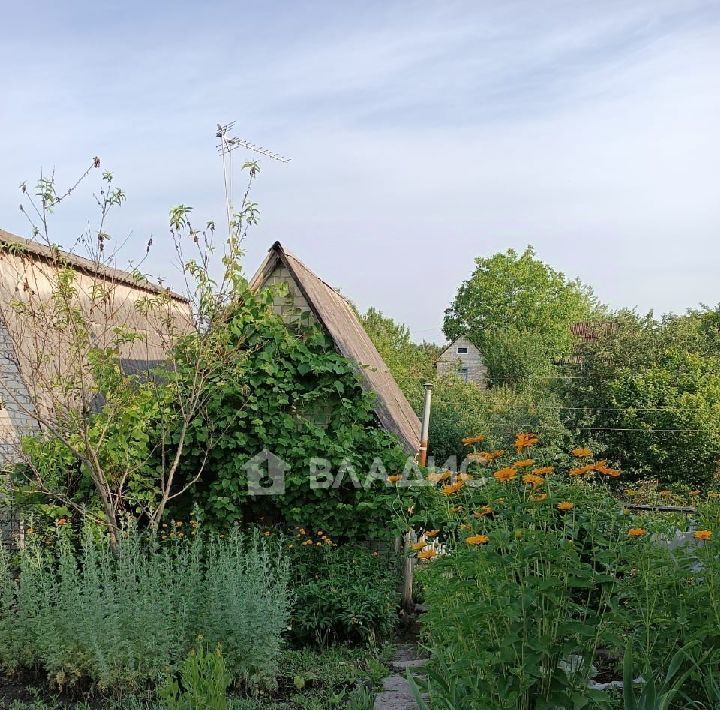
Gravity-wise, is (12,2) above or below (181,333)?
above

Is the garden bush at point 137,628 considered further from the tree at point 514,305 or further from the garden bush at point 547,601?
the tree at point 514,305

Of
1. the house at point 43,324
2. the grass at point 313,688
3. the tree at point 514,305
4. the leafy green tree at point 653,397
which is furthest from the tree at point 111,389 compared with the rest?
the tree at point 514,305

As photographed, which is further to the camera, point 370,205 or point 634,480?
point 634,480

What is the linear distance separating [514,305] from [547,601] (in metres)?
38.1

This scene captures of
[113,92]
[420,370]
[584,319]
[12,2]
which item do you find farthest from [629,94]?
[584,319]

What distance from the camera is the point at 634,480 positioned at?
26.7 m

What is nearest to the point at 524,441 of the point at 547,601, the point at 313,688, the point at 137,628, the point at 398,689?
the point at 547,601

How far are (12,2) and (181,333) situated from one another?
308 centimetres

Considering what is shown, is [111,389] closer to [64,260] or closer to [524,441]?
[64,260]

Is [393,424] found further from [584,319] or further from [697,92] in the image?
[584,319]

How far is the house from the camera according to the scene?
6996 millimetres

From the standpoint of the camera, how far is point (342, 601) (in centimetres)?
688

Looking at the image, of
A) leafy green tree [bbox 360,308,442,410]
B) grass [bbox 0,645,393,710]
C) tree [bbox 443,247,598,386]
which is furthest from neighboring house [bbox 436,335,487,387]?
grass [bbox 0,645,393,710]

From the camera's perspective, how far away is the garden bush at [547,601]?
3293 mm
